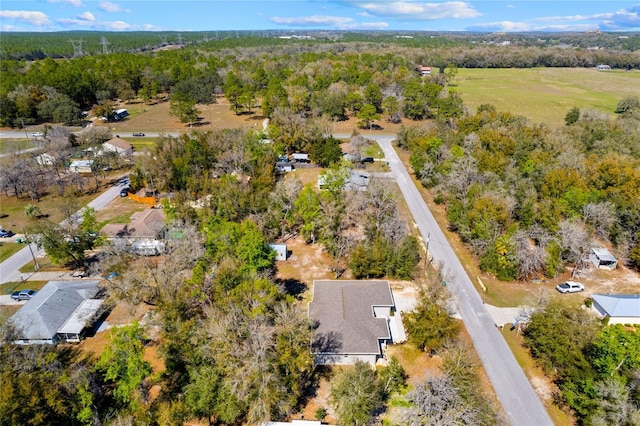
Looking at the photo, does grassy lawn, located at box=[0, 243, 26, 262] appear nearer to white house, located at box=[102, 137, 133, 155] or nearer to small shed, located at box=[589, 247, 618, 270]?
white house, located at box=[102, 137, 133, 155]

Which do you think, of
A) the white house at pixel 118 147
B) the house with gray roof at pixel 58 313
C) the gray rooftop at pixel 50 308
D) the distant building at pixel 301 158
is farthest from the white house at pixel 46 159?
the distant building at pixel 301 158

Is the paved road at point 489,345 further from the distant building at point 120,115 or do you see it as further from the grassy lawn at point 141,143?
the distant building at point 120,115

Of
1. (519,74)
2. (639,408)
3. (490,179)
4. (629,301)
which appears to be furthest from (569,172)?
(519,74)

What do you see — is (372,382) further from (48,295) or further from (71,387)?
(48,295)

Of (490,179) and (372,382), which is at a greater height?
(490,179)

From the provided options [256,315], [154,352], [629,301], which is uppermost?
[256,315]
